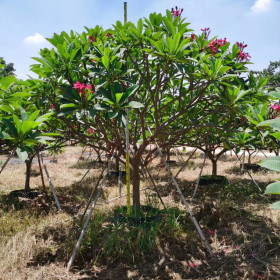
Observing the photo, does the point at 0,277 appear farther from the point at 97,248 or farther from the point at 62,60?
the point at 62,60

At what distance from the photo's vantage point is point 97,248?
2.50 meters

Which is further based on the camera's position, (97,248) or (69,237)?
(69,237)

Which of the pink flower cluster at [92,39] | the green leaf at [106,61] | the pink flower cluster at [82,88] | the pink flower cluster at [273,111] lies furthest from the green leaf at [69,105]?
the pink flower cluster at [273,111]

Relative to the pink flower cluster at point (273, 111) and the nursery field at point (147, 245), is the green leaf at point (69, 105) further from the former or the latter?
the pink flower cluster at point (273, 111)

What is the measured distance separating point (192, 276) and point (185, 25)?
218cm

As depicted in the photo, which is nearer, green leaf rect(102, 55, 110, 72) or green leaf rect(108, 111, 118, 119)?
green leaf rect(108, 111, 118, 119)

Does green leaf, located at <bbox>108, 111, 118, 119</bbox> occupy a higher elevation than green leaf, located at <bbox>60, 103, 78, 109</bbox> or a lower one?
lower

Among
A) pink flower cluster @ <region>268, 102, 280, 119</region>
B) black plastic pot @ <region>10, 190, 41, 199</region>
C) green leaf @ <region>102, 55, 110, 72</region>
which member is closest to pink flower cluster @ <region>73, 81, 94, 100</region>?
green leaf @ <region>102, 55, 110, 72</region>

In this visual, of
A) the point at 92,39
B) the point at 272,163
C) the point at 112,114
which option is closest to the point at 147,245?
the point at 112,114

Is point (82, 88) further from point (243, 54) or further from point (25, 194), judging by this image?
point (25, 194)

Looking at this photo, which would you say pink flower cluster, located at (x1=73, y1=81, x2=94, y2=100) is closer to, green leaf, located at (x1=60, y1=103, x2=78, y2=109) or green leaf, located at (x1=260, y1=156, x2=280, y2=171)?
green leaf, located at (x1=60, y1=103, x2=78, y2=109)

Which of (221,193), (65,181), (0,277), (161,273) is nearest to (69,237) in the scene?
(0,277)

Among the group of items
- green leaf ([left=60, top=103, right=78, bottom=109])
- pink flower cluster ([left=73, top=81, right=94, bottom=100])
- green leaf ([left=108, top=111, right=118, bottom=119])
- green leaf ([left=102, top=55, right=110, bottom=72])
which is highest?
green leaf ([left=102, top=55, right=110, bottom=72])

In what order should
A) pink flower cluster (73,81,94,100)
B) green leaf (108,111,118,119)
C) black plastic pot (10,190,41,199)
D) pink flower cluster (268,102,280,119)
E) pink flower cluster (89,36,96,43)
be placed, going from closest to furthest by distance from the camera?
green leaf (108,111,118,119)
pink flower cluster (73,81,94,100)
pink flower cluster (268,102,280,119)
pink flower cluster (89,36,96,43)
black plastic pot (10,190,41,199)
